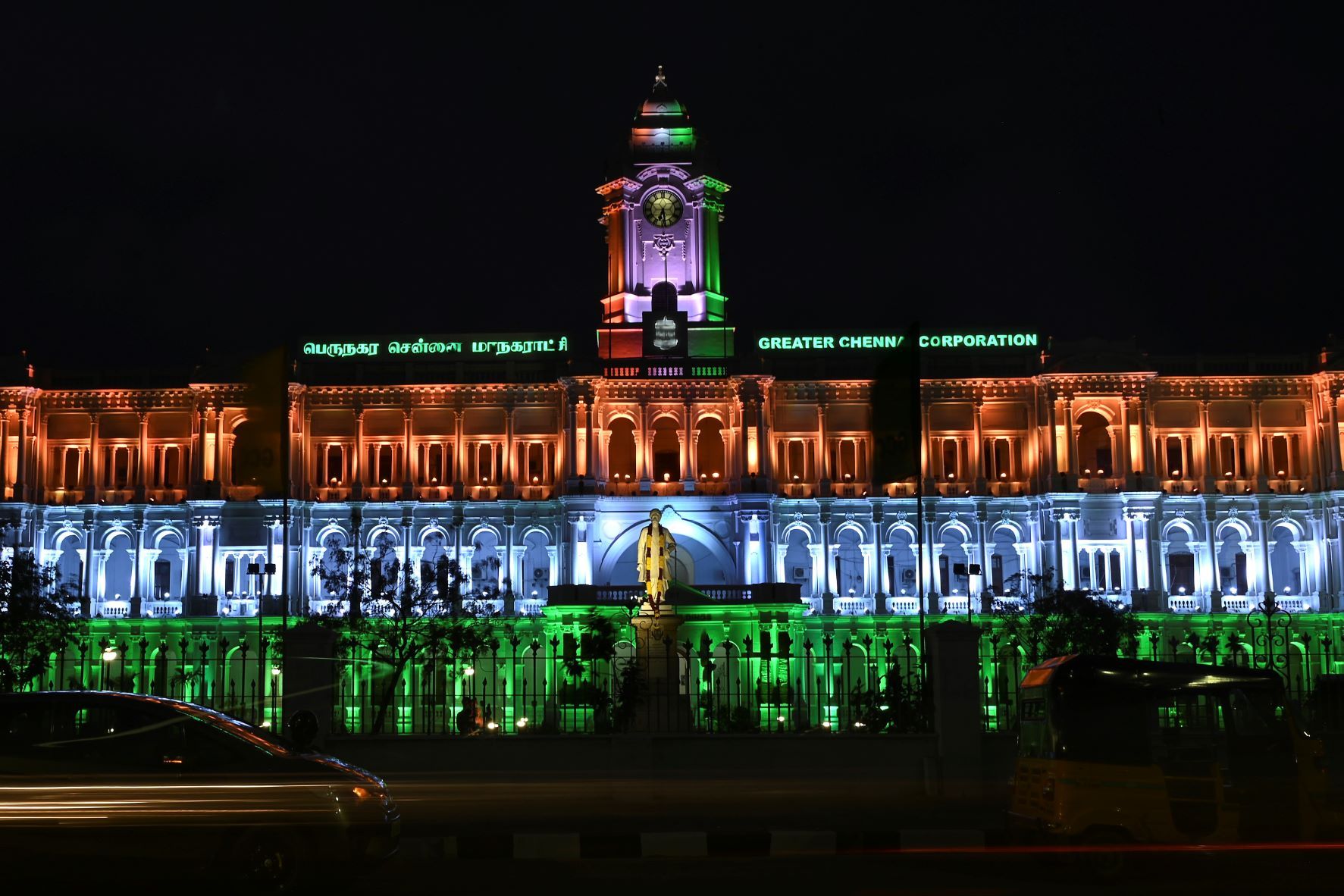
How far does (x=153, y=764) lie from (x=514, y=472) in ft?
211

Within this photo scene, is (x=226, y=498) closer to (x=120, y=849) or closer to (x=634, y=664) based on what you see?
(x=634, y=664)

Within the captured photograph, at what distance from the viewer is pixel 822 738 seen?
93.1ft

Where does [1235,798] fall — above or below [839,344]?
below

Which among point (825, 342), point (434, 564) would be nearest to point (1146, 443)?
point (825, 342)

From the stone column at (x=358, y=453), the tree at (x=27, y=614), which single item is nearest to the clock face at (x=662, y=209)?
the stone column at (x=358, y=453)

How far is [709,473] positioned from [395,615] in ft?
58.3

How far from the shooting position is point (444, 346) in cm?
8344

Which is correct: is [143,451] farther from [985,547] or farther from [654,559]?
[985,547]

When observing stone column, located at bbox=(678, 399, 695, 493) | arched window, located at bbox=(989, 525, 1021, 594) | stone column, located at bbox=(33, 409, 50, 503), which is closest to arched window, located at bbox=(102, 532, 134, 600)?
stone column, located at bbox=(33, 409, 50, 503)

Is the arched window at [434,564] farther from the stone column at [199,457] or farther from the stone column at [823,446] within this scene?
the stone column at [823,446]

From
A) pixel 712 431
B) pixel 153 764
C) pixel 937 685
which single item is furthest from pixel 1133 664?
pixel 712 431

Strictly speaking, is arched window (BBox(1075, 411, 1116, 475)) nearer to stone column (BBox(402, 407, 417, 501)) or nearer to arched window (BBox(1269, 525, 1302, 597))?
arched window (BBox(1269, 525, 1302, 597))

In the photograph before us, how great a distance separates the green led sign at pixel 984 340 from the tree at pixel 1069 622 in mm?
13063

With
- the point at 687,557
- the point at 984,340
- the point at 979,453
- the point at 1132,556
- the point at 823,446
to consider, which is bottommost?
the point at 1132,556
